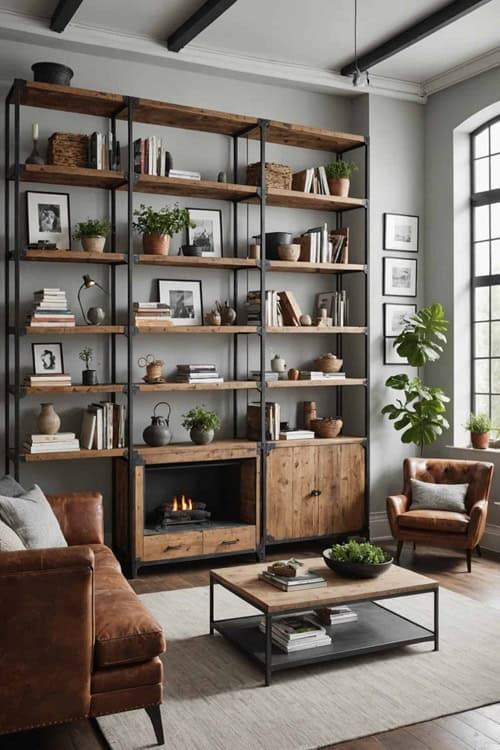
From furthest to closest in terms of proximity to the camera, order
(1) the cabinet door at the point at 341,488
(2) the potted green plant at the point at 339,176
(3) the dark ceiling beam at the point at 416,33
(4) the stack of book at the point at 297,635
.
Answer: (2) the potted green plant at the point at 339,176
(1) the cabinet door at the point at 341,488
(3) the dark ceiling beam at the point at 416,33
(4) the stack of book at the point at 297,635

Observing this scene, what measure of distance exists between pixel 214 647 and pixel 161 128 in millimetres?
3742

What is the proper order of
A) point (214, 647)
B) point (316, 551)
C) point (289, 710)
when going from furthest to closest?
point (316, 551), point (214, 647), point (289, 710)

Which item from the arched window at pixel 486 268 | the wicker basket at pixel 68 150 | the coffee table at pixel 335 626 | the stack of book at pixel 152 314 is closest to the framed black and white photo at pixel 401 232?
the arched window at pixel 486 268

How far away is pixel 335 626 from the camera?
404 cm

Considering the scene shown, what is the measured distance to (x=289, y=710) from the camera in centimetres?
331

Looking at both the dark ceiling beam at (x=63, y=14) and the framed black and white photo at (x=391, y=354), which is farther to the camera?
the framed black and white photo at (x=391, y=354)

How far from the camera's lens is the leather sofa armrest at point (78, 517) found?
4320 mm

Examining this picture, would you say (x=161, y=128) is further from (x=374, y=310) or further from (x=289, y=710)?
(x=289, y=710)

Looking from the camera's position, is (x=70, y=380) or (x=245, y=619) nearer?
(x=245, y=619)

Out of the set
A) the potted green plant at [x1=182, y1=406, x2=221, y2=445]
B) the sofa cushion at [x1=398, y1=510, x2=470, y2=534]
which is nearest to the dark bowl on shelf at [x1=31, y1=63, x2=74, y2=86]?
the potted green plant at [x1=182, y1=406, x2=221, y2=445]

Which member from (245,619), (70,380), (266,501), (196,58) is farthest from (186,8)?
(245,619)

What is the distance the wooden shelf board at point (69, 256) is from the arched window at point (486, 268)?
3.01 meters

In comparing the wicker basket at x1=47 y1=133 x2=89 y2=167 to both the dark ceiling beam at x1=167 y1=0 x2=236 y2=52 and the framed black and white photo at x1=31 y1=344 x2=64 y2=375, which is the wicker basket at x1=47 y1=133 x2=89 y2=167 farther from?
the framed black and white photo at x1=31 y1=344 x2=64 y2=375

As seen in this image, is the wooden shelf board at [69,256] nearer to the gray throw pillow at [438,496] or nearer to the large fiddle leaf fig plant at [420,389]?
the large fiddle leaf fig plant at [420,389]
